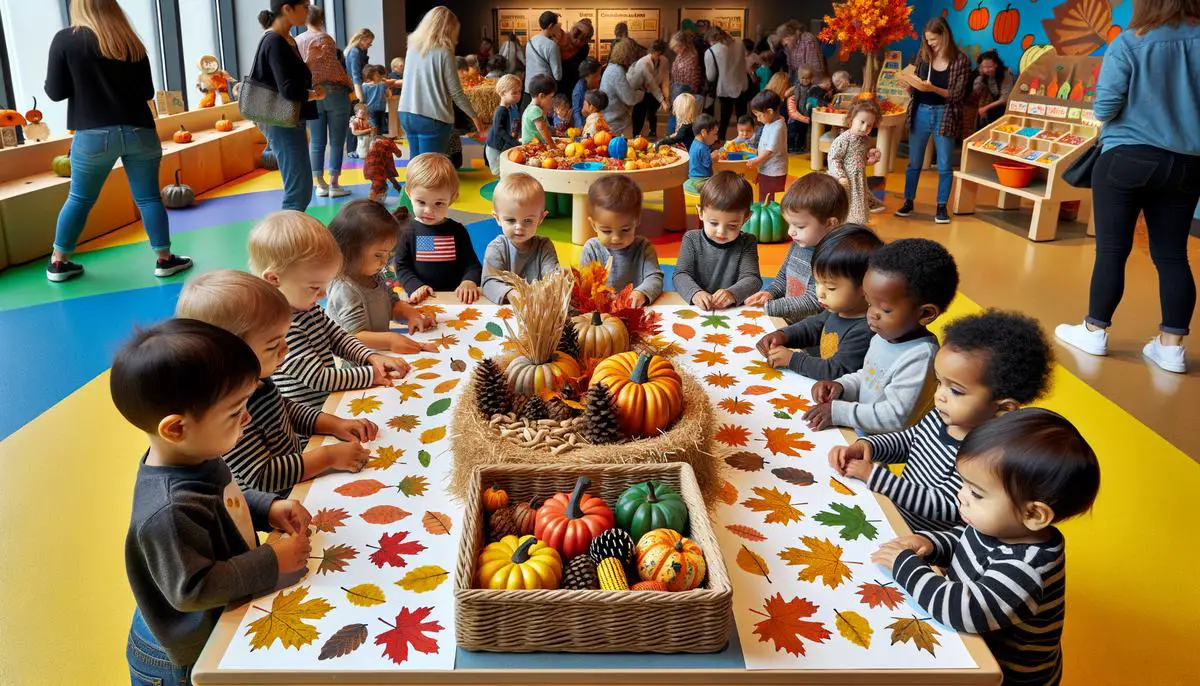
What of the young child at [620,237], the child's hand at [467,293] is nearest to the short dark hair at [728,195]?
the young child at [620,237]

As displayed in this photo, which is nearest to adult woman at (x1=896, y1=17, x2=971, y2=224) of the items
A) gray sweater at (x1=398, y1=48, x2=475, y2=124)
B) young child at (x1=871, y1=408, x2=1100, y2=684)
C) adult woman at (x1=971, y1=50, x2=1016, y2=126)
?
adult woman at (x1=971, y1=50, x2=1016, y2=126)

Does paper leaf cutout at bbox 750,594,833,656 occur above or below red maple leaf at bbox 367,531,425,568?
above

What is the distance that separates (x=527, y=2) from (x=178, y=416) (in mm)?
17068

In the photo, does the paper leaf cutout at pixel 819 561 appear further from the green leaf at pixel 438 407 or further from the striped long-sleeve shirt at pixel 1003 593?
the green leaf at pixel 438 407

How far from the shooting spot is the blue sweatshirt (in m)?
3.76

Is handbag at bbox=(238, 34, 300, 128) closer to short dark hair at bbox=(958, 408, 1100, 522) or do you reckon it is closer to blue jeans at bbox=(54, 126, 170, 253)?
blue jeans at bbox=(54, 126, 170, 253)

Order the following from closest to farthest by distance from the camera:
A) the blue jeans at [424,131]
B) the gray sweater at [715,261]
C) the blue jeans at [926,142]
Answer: the gray sweater at [715,261] < the blue jeans at [424,131] < the blue jeans at [926,142]

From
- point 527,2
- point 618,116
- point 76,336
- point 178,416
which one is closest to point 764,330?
point 178,416

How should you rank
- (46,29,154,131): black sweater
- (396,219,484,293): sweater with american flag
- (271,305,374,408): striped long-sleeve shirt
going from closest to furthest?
(271,305,374,408): striped long-sleeve shirt < (396,219,484,293): sweater with american flag < (46,29,154,131): black sweater

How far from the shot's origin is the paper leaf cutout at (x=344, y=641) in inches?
47.2

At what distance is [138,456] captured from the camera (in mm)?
3148

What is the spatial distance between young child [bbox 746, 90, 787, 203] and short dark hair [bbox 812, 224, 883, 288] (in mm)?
4529

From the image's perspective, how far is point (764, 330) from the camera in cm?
257

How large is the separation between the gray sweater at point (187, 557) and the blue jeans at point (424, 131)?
5.78m
